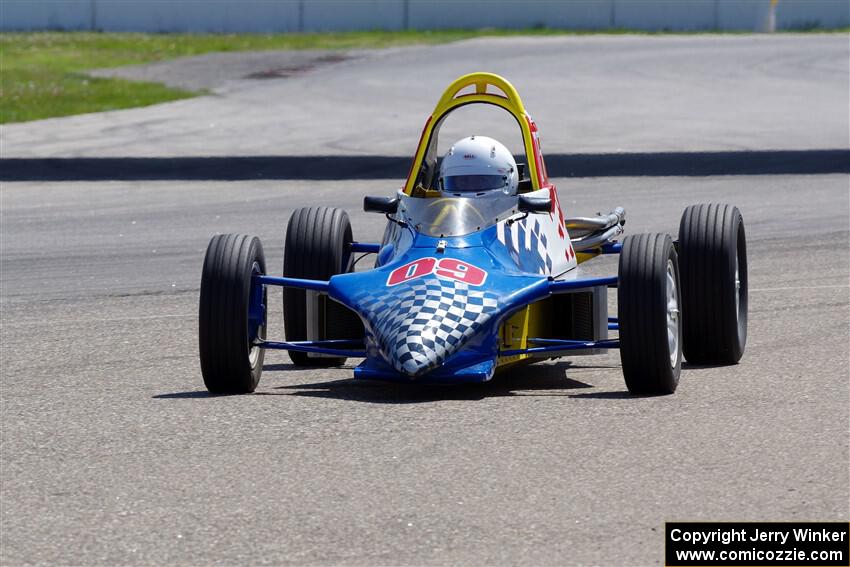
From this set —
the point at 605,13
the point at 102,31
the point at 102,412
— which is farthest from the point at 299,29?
the point at 102,412

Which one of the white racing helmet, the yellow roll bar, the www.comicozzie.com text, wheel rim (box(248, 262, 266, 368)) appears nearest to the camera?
the www.comicozzie.com text

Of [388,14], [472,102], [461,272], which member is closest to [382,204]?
[472,102]

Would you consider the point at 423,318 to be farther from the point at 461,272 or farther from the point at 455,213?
the point at 455,213

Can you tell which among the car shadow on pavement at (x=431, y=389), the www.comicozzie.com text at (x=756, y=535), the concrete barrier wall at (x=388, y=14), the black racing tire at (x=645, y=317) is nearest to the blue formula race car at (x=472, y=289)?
the black racing tire at (x=645, y=317)

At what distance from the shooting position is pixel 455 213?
865 cm

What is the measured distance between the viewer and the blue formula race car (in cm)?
766

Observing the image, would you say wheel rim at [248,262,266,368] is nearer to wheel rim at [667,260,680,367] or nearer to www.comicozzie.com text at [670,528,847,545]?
wheel rim at [667,260,680,367]

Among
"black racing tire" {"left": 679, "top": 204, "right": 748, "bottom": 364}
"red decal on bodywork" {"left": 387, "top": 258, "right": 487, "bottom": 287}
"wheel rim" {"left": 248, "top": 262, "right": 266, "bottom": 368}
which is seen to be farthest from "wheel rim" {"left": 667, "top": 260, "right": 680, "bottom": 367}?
"wheel rim" {"left": 248, "top": 262, "right": 266, "bottom": 368}

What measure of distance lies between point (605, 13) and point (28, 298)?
3307 cm

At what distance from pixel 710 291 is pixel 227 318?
8.24 feet

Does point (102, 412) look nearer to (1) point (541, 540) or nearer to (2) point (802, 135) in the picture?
(1) point (541, 540)

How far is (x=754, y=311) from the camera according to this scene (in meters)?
10.7

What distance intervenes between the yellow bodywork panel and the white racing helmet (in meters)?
0.89

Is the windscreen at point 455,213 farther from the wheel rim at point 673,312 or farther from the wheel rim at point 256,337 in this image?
the wheel rim at point 673,312
